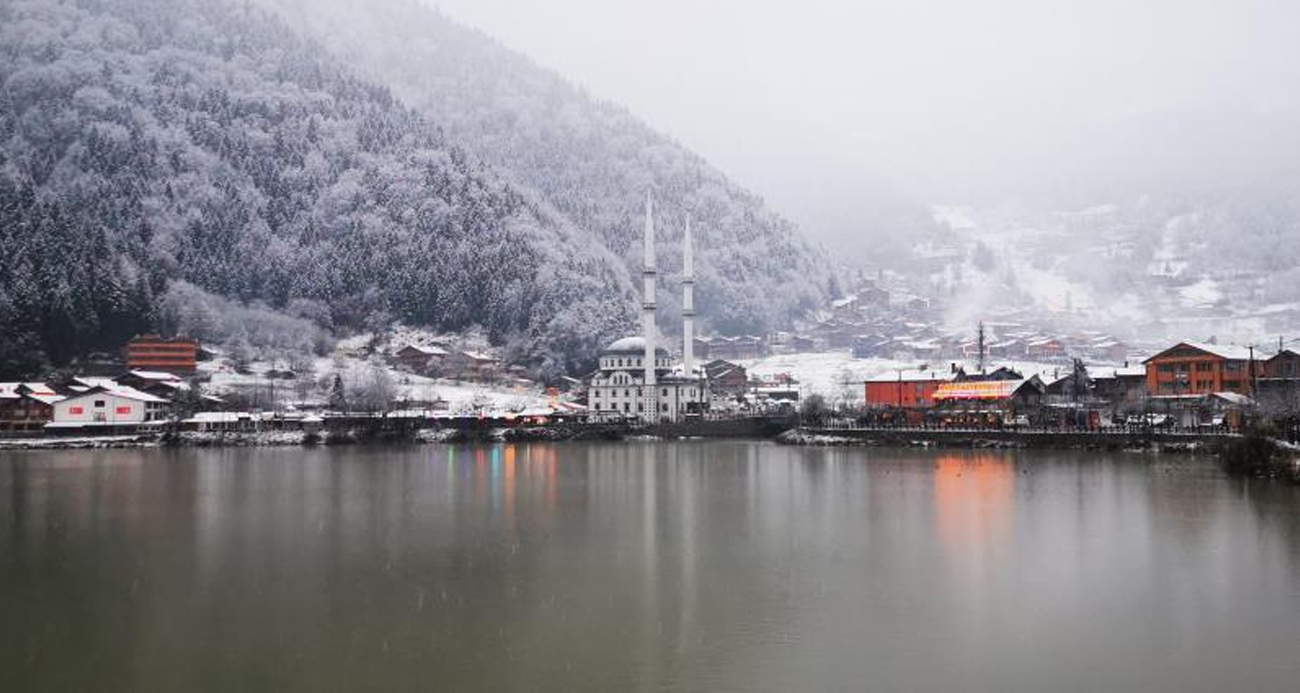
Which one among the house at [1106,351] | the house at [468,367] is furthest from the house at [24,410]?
the house at [1106,351]

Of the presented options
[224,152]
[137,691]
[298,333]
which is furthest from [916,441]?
[224,152]

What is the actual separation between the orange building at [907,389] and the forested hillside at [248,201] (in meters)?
27.5

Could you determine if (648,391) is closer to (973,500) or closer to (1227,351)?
(1227,351)

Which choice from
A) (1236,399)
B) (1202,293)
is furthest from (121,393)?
(1202,293)

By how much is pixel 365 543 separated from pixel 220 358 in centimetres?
6585

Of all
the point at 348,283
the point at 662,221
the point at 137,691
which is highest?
the point at 662,221

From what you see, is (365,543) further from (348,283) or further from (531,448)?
(348,283)

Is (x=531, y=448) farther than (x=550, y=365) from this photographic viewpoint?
No

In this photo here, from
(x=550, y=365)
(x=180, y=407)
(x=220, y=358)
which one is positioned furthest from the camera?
(x=550, y=365)

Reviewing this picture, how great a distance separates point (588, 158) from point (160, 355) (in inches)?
2725

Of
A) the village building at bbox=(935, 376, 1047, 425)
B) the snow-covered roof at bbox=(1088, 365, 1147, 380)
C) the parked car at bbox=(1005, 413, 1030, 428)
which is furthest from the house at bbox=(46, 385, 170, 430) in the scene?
the snow-covered roof at bbox=(1088, 365, 1147, 380)

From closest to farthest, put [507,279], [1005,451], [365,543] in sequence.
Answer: [365,543] < [1005,451] < [507,279]

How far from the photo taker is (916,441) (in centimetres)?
5478

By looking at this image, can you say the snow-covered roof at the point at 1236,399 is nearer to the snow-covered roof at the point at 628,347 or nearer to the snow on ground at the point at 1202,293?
the snow-covered roof at the point at 628,347
